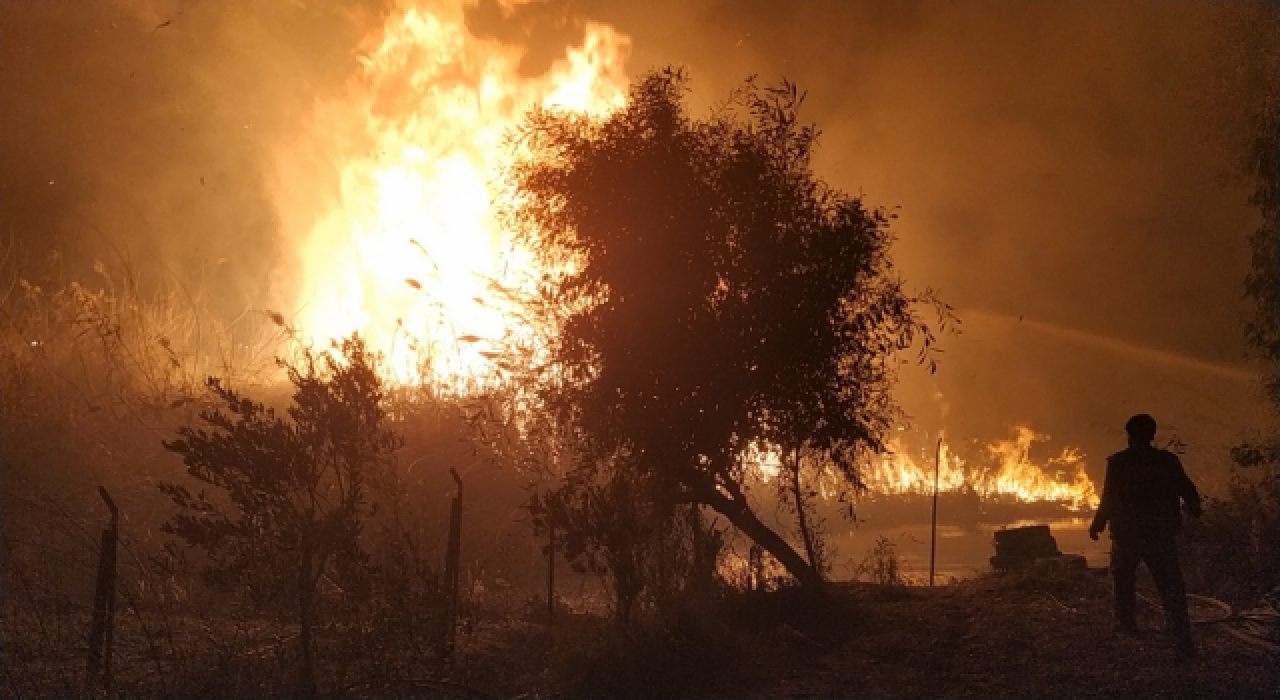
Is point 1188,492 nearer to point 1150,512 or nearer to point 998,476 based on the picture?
point 1150,512

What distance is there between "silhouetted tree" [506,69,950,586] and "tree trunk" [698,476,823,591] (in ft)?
0.65

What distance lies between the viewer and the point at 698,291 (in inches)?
543

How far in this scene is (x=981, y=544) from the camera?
1759 inches

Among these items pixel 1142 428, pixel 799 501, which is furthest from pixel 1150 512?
→ pixel 799 501

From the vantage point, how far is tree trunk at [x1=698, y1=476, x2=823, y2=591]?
14.7m

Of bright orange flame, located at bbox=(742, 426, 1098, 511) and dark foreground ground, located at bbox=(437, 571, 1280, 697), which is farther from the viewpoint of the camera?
bright orange flame, located at bbox=(742, 426, 1098, 511)

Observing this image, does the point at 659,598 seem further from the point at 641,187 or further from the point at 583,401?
the point at 641,187

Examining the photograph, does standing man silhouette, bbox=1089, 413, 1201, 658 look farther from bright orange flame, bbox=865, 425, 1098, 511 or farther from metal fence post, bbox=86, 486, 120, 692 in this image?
bright orange flame, bbox=865, 425, 1098, 511

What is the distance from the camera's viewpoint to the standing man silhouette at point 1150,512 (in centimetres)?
1124

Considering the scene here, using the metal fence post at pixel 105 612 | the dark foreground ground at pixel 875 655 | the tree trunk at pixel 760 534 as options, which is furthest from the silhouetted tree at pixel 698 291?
the metal fence post at pixel 105 612

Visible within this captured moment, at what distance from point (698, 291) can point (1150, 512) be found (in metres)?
6.16

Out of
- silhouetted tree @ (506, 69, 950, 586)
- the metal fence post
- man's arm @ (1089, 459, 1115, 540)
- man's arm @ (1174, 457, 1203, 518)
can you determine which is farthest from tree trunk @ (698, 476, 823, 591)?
the metal fence post

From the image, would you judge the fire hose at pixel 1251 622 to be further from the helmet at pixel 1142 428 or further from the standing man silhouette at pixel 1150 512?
the helmet at pixel 1142 428

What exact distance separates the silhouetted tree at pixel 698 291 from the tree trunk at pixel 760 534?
0.20 meters
